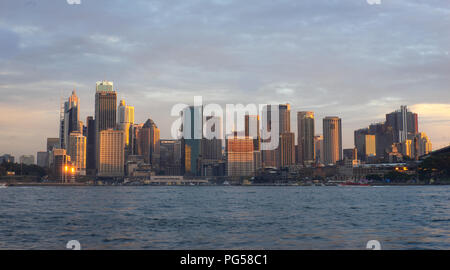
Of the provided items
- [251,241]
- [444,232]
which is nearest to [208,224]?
[251,241]

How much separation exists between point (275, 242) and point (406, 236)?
391 inches

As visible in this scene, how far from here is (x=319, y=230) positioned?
32688 mm

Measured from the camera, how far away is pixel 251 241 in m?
27.1
